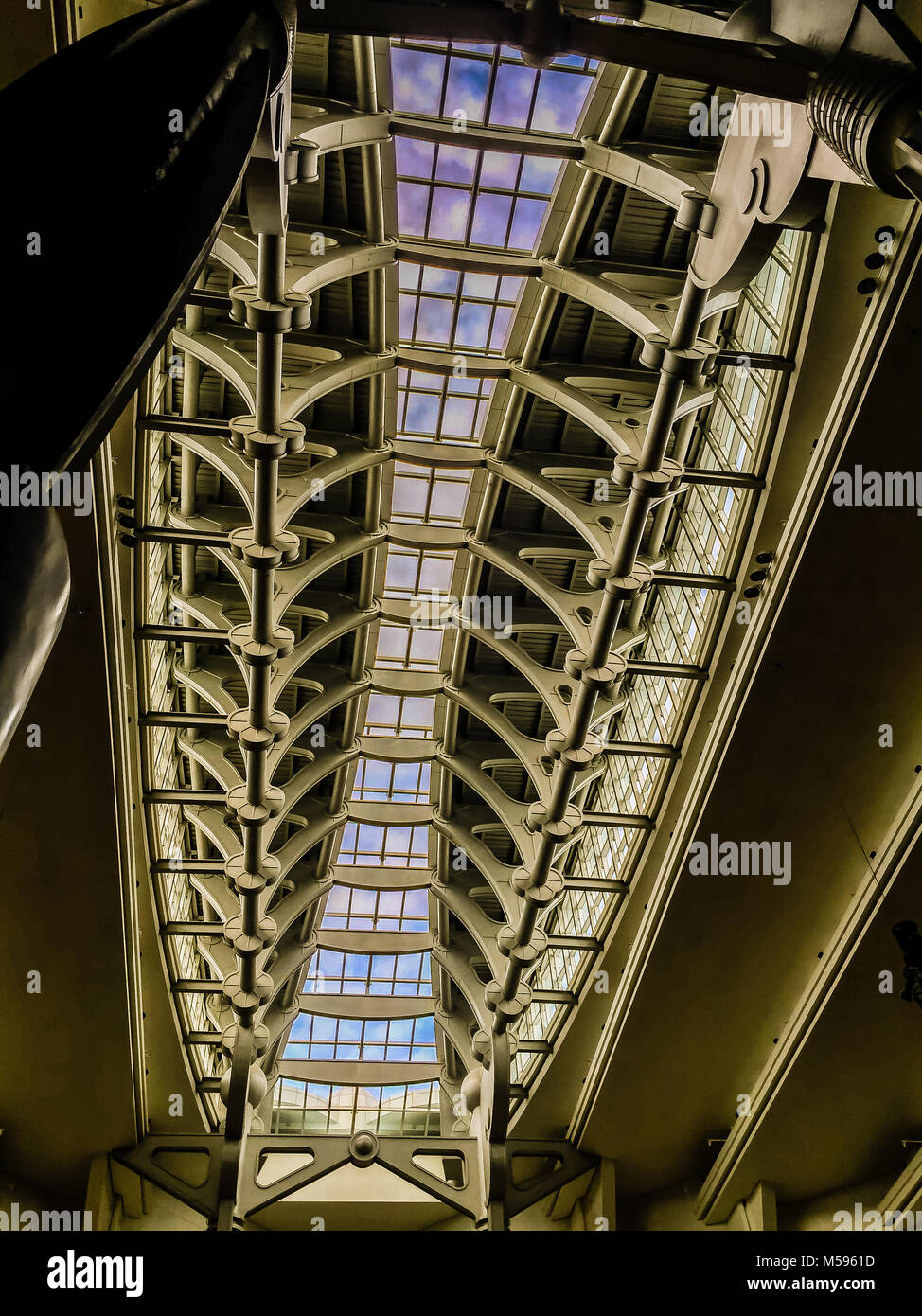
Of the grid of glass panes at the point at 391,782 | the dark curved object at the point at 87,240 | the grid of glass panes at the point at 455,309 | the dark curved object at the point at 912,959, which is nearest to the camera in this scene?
the dark curved object at the point at 87,240

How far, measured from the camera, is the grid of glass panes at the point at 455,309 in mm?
16609

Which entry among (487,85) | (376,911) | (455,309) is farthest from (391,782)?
(487,85)

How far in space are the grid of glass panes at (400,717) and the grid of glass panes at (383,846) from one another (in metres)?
3.97

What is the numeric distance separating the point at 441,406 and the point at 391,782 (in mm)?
12013

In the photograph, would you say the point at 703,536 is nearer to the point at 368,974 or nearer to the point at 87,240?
the point at 87,240

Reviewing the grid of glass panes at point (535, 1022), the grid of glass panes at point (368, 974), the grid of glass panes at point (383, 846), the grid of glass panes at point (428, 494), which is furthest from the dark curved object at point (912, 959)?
the grid of glass panes at point (368, 974)

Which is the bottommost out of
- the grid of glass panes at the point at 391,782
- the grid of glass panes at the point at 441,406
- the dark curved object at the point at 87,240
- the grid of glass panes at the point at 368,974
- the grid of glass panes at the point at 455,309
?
the dark curved object at the point at 87,240

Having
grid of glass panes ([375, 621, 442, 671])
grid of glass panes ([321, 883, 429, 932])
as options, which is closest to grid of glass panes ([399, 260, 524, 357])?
grid of glass panes ([375, 621, 442, 671])

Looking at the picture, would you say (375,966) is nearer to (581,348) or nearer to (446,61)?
(581,348)

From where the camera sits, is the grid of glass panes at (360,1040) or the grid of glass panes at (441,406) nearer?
the grid of glass panes at (441,406)

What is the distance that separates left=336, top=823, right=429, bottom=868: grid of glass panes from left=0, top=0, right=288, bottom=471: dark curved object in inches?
1025

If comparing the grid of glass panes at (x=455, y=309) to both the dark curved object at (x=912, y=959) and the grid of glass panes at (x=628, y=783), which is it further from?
the dark curved object at (x=912, y=959)

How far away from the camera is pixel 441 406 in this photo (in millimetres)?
18625
